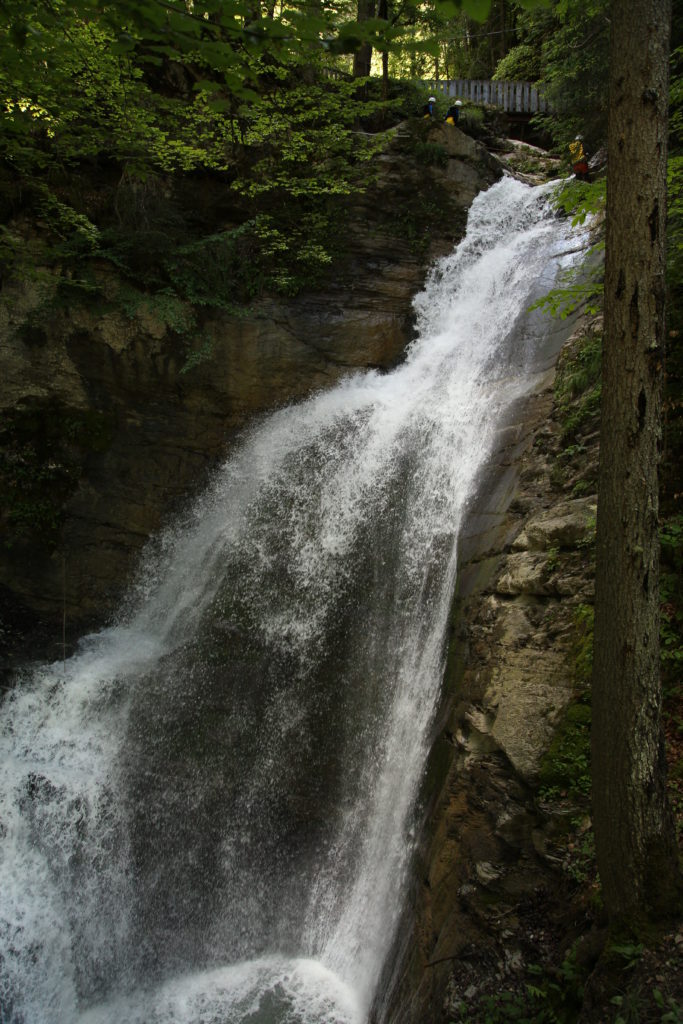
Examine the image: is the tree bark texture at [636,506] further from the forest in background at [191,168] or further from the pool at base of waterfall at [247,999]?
the forest in background at [191,168]

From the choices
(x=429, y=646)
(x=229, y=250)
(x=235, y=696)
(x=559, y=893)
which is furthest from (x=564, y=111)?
(x=559, y=893)

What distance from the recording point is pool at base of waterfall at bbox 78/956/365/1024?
19.1ft

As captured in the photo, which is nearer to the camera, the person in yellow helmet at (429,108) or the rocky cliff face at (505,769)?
the rocky cliff face at (505,769)

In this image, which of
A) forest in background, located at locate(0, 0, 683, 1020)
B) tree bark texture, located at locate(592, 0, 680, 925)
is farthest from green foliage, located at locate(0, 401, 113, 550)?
tree bark texture, located at locate(592, 0, 680, 925)

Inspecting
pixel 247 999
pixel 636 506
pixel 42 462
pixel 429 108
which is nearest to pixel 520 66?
pixel 429 108

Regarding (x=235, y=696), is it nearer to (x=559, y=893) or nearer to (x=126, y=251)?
(x=559, y=893)

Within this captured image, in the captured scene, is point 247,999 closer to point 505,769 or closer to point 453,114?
point 505,769

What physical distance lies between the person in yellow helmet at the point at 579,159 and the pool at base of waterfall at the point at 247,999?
39.4ft

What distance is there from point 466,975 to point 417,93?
49.9ft

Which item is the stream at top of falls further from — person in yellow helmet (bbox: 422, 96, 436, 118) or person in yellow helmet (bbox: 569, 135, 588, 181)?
person in yellow helmet (bbox: 422, 96, 436, 118)

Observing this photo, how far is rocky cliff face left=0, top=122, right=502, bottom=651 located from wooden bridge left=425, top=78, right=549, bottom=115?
10177 millimetres

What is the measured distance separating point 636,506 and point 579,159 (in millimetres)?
10323

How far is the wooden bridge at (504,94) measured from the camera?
18953mm

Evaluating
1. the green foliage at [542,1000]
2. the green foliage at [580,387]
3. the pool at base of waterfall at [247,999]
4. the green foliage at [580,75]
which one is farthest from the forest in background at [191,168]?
the green foliage at [542,1000]
